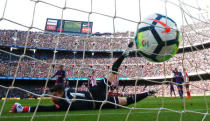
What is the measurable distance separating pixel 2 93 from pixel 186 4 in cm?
1888

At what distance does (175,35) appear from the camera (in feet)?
8.45

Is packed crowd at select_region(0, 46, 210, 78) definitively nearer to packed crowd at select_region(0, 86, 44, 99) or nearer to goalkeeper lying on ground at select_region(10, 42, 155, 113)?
packed crowd at select_region(0, 86, 44, 99)

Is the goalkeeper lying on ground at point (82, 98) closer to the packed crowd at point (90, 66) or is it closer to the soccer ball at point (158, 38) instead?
the soccer ball at point (158, 38)

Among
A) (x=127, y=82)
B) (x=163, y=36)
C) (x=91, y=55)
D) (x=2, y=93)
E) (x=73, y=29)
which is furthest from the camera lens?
(x=73, y=29)

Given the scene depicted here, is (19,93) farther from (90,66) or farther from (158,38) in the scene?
(158,38)

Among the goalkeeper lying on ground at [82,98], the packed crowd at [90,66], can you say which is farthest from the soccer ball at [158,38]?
the packed crowd at [90,66]

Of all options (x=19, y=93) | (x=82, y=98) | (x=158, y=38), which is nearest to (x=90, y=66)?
(x=19, y=93)

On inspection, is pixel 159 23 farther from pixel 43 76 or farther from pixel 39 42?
pixel 39 42

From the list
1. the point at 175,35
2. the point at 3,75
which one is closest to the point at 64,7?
the point at 175,35

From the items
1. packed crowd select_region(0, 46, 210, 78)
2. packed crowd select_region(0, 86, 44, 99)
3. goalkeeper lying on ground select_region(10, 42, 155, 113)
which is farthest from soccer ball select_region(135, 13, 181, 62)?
packed crowd select_region(0, 86, 44, 99)

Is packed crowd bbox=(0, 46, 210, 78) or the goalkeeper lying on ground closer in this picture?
the goalkeeper lying on ground

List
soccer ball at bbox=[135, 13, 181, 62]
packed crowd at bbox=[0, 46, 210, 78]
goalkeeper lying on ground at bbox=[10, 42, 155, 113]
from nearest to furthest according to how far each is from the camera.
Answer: soccer ball at bbox=[135, 13, 181, 62] < goalkeeper lying on ground at bbox=[10, 42, 155, 113] < packed crowd at bbox=[0, 46, 210, 78]

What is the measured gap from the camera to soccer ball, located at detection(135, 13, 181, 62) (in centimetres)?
252

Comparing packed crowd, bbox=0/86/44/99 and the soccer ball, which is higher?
the soccer ball
